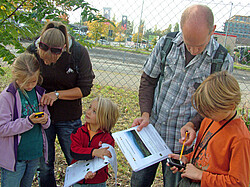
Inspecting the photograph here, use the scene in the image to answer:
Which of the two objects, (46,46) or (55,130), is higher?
(46,46)

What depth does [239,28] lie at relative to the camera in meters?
3.07

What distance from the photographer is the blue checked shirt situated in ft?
5.38

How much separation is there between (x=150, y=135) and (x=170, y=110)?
26 cm

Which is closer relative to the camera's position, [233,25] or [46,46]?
[46,46]

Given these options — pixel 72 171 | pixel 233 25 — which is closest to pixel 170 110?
pixel 72 171

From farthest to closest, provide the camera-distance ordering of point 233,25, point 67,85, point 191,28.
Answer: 1. point 233,25
2. point 67,85
3. point 191,28

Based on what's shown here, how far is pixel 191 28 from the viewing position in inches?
56.3

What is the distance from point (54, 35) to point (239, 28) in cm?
250

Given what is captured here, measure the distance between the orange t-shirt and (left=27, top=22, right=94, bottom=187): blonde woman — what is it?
3.89 ft

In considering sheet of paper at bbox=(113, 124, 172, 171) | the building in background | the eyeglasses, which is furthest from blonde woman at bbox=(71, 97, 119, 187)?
the building in background

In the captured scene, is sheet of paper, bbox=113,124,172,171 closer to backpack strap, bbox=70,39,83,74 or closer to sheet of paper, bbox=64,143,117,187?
sheet of paper, bbox=64,143,117,187

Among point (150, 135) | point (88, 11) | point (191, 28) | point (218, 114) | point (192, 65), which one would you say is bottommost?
point (150, 135)

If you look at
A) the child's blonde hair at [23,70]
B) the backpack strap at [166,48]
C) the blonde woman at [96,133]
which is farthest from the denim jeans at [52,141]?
the backpack strap at [166,48]

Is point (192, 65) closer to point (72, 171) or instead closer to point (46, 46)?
point (46, 46)
